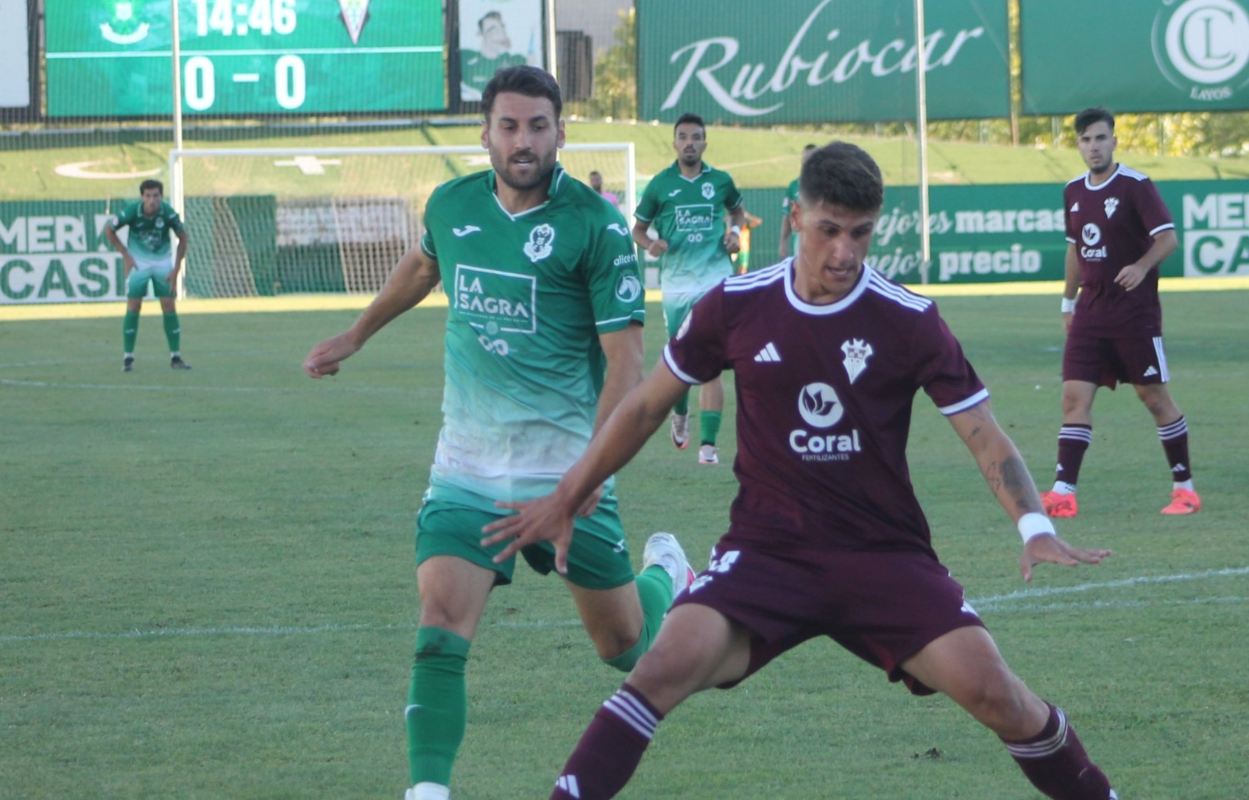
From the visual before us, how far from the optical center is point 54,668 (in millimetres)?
6734

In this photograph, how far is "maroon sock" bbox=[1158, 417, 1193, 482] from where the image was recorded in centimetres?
1002

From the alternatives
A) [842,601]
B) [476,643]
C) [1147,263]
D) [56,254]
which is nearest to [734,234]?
[1147,263]

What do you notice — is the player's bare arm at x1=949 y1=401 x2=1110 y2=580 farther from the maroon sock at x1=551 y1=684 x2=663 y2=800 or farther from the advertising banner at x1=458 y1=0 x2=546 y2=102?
the advertising banner at x1=458 y1=0 x2=546 y2=102

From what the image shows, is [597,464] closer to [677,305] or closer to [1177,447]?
[1177,447]

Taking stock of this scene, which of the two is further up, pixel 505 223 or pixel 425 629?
pixel 505 223

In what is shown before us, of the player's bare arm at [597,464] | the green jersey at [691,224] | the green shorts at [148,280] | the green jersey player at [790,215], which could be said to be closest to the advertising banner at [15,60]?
the green shorts at [148,280]

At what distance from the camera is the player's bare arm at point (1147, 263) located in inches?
380

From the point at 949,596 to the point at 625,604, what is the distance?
1.39m

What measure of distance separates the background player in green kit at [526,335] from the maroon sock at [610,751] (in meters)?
1.02

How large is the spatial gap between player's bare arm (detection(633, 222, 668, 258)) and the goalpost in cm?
2460

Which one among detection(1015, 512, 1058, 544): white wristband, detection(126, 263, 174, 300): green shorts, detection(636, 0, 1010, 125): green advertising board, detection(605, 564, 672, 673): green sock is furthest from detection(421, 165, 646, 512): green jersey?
detection(636, 0, 1010, 125): green advertising board

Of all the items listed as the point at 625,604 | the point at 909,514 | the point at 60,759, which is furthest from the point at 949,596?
the point at 60,759

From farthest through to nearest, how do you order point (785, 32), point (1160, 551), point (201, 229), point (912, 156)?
1. point (912, 156)
2. point (785, 32)
3. point (201, 229)
4. point (1160, 551)

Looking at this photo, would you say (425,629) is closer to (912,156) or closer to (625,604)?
(625,604)
